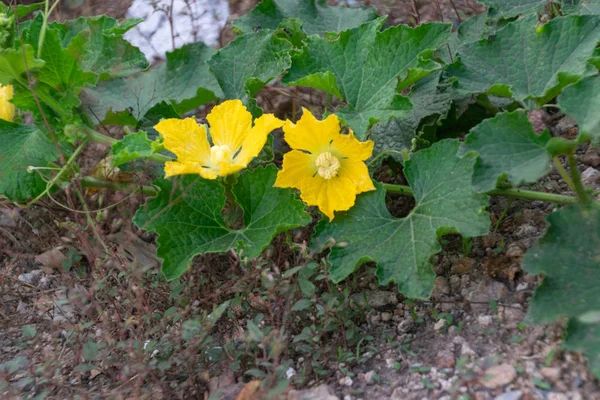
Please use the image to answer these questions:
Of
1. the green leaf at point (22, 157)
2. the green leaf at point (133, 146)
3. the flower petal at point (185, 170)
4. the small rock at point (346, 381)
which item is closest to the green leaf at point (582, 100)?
the small rock at point (346, 381)

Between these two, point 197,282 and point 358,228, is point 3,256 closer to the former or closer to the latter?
point 197,282

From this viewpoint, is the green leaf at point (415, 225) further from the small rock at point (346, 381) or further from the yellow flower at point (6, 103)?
the yellow flower at point (6, 103)

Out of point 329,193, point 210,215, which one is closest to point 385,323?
point 329,193

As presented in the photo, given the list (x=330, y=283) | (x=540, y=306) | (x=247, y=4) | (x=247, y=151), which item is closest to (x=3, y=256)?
(x=247, y=151)

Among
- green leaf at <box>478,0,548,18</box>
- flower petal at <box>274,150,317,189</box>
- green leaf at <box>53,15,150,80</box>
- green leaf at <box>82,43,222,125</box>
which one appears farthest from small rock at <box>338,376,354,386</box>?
green leaf at <box>478,0,548,18</box>

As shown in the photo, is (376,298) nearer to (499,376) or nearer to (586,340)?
(499,376)
